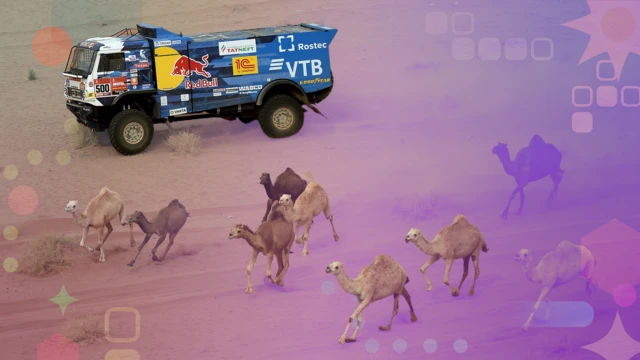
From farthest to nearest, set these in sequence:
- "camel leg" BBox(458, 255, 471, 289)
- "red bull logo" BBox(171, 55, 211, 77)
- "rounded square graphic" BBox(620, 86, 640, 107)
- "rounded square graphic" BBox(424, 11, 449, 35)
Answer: "rounded square graphic" BBox(424, 11, 449, 35) < "rounded square graphic" BBox(620, 86, 640, 107) < "red bull logo" BBox(171, 55, 211, 77) < "camel leg" BBox(458, 255, 471, 289)

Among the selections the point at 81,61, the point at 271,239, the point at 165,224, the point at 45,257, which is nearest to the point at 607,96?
the point at 81,61

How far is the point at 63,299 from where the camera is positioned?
1598 centimetres

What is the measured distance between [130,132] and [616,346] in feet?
37.4

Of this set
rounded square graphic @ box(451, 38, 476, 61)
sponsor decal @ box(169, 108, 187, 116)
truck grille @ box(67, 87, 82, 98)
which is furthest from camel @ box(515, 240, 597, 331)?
rounded square graphic @ box(451, 38, 476, 61)

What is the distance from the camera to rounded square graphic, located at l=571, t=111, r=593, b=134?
23566mm

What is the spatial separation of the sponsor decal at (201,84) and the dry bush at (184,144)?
1.01 m

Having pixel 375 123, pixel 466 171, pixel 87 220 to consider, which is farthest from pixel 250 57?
pixel 87 220

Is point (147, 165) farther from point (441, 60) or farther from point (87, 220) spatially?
point (441, 60)

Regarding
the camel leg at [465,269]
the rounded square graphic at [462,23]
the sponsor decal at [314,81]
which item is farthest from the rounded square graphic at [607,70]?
the camel leg at [465,269]

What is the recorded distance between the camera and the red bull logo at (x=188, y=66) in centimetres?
2198

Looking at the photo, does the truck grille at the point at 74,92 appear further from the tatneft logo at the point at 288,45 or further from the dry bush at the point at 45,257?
the dry bush at the point at 45,257

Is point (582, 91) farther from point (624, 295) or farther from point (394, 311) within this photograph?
point (394, 311)

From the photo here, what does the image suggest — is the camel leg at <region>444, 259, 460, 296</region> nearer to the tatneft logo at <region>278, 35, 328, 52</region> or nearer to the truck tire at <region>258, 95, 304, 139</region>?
the truck tire at <region>258, 95, 304, 139</region>

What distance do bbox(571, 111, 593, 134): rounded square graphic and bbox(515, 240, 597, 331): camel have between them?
8.96 metres
